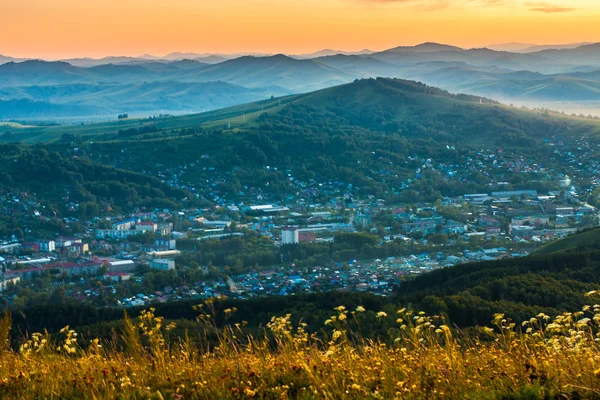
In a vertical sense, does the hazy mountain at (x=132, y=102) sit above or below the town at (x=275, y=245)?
above

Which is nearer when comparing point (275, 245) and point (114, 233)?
point (275, 245)

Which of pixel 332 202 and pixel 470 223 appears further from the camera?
pixel 332 202

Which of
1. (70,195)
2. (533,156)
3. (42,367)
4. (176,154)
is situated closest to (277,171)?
(176,154)

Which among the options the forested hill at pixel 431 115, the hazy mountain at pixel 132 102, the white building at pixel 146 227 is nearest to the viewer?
the white building at pixel 146 227

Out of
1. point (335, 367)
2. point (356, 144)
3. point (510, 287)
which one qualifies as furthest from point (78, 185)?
point (335, 367)

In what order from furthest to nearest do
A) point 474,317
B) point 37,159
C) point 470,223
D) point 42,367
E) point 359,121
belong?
point 359,121 < point 37,159 < point 470,223 < point 474,317 < point 42,367

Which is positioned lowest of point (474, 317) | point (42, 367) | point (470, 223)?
point (470, 223)

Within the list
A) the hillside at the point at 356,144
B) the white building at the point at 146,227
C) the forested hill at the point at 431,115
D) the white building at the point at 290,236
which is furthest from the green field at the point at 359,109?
the white building at the point at 290,236

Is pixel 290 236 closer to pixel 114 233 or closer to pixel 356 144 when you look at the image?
pixel 114 233

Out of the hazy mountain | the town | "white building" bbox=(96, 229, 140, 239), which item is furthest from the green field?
the hazy mountain

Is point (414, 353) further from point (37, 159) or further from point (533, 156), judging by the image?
point (533, 156)

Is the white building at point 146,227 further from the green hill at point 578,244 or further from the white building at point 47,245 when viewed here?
the green hill at point 578,244
